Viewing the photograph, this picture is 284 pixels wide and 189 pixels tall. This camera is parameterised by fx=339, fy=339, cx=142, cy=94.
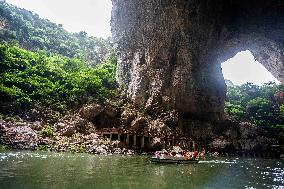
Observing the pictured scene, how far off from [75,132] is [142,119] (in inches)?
242

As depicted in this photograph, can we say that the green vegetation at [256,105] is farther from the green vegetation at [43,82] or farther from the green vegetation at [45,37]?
the green vegetation at [45,37]

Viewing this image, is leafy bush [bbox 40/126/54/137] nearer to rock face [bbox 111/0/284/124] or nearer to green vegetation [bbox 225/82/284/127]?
rock face [bbox 111/0/284/124]

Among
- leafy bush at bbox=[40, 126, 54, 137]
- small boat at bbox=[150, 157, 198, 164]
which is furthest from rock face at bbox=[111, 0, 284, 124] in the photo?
small boat at bbox=[150, 157, 198, 164]

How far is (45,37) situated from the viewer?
203 ft

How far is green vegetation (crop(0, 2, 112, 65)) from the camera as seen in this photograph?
5331cm

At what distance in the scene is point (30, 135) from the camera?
2681cm

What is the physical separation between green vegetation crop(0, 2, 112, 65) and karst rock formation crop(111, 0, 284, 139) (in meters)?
19.3

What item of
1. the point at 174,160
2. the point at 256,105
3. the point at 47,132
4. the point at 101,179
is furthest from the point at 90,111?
the point at 256,105

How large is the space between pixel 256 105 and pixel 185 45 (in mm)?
16543

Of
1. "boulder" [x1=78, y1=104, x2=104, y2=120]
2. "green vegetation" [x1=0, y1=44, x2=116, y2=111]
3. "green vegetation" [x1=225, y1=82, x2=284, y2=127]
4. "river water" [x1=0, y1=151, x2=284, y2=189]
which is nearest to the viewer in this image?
"river water" [x1=0, y1=151, x2=284, y2=189]

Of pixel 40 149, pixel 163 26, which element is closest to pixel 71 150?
pixel 40 149

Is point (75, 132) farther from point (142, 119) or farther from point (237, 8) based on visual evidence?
point (237, 8)

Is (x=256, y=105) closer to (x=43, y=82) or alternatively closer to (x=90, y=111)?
(x=90, y=111)

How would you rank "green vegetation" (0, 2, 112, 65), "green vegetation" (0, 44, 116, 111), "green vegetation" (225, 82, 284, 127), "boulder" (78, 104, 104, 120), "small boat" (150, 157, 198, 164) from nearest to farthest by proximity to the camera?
1. "small boat" (150, 157, 198, 164)
2. "boulder" (78, 104, 104, 120)
3. "green vegetation" (0, 44, 116, 111)
4. "green vegetation" (225, 82, 284, 127)
5. "green vegetation" (0, 2, 112, 65)
